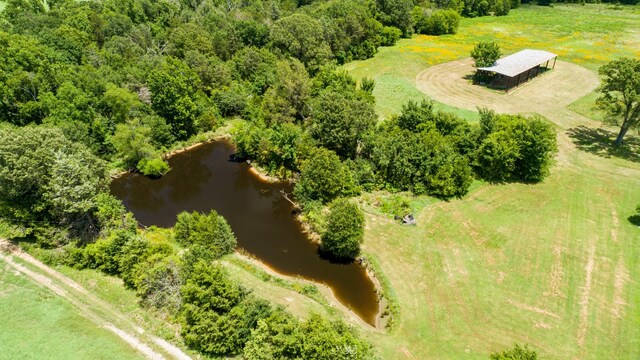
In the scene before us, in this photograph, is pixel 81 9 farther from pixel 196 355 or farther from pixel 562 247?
pixel 562 247

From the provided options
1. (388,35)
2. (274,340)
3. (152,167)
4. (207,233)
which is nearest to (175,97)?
(152,167)

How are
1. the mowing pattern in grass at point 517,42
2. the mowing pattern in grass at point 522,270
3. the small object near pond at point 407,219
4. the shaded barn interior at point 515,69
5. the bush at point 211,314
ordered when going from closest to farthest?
the bush at point 211,314 < the mowing pattern in grass at point 522,270 < the small object near pond at point 407,219 < the shaded barn interior at point 515,69 < the mowing pattern in grass at point 517,42

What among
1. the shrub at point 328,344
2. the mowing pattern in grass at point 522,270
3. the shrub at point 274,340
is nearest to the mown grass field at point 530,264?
the mowing pattern in grass at point 522,270

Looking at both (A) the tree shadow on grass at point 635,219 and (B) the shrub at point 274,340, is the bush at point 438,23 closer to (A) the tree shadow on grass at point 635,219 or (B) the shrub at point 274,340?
(A) the tree shadow on grass at point 635,219

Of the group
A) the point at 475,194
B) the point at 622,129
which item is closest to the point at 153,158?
the point at 475,194

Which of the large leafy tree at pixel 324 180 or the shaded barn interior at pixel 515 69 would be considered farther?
the shaded barn interior at pixel 515 69

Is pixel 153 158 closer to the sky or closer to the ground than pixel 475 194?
closer to the sky

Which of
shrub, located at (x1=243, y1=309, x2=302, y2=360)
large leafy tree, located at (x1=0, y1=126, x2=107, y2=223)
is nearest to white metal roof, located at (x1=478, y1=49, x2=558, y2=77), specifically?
shrub, located at (x1=243, y1=309, x2=302, y2=360)
